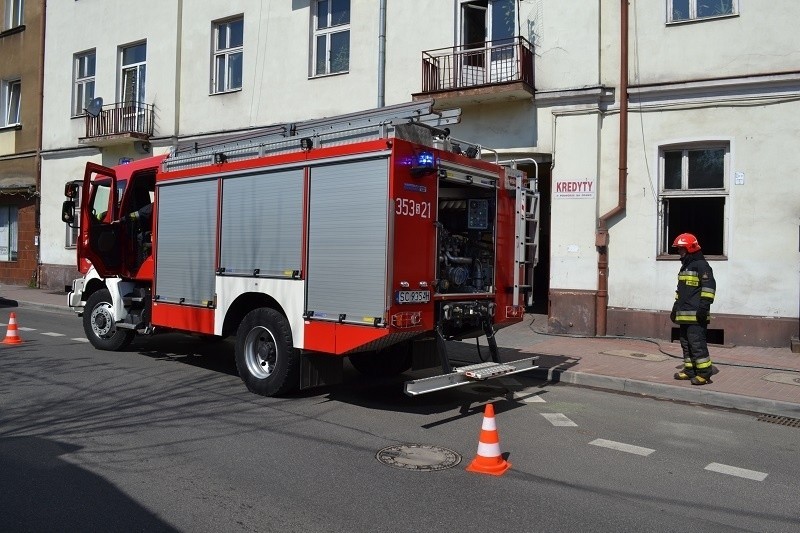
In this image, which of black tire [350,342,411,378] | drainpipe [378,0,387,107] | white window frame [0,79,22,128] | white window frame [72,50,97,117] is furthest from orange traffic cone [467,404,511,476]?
white window frame [0,79,22,128]

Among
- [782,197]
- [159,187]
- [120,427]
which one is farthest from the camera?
[782,197]

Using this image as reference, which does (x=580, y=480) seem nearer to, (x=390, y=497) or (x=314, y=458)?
(x=390, y=497)

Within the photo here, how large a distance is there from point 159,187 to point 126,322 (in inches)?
88.9

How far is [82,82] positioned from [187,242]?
16.6 metres

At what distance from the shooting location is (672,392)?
8.48 m

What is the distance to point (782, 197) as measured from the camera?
11.3m

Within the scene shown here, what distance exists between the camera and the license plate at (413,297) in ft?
21.7

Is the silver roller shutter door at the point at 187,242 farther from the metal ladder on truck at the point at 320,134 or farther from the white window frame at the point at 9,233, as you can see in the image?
the white window frame at the point at 9,233

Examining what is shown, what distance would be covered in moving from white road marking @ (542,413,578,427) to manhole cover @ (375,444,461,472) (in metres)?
1.66

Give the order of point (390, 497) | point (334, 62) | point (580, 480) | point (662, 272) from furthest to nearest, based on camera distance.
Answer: point (334, 62), point (662, 272), point (580, 480), point (390, 497)

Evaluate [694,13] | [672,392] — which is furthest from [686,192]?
[672,392]

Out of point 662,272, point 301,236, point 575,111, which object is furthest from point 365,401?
point 575,111

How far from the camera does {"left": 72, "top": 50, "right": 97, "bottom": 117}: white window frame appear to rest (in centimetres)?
2236

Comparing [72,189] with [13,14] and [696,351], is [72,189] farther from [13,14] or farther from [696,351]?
[13,14]
